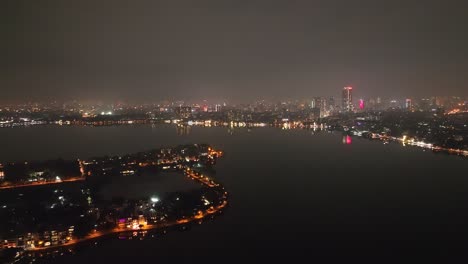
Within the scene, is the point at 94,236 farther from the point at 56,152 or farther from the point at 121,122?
the point at 121,122

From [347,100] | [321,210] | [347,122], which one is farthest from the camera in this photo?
[347,100]

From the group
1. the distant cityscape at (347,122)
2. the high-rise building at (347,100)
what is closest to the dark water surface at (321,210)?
the distant cityscape at (347,122)

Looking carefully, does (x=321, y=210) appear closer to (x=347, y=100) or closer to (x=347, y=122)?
(x=347, y=122)

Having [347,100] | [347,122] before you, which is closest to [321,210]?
[347,122]

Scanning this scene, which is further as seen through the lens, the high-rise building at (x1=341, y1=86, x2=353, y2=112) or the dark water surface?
the high-rise building at (x1=341, y1=86, x2=353, y2=112)

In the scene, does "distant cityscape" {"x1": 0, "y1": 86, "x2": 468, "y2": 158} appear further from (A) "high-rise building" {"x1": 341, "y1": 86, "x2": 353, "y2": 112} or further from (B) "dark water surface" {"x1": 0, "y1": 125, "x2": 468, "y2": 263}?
(B) "dark water surface" {"x1": 0, "y1": 125, "x2": 468, "y2": 263}

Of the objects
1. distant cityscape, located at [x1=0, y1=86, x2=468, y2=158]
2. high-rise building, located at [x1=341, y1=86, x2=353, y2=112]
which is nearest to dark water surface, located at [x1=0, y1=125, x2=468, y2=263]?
distant cityscape, located at [x1=0, y1=86, x2=468, y2=158]
